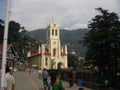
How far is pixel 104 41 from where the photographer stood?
28.7 meters

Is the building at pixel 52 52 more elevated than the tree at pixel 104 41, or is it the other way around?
the building at pixel 52 52

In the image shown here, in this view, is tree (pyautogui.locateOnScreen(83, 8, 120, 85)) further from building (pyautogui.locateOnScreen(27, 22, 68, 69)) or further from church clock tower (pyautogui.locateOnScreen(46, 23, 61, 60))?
church clock tower (pyautogui.locateOnScreen(46, 23, 61, 60))

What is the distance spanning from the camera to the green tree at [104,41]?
27.8 meters

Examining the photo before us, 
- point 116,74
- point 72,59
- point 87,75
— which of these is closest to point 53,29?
point 72,59

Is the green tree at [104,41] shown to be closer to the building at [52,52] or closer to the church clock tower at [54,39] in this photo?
the building at [52,52]

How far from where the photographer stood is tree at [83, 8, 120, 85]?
2777 cm

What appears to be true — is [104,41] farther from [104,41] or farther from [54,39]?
[54,39]

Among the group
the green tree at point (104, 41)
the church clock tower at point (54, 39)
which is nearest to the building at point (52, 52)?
the church clock tower at point (54, 39)

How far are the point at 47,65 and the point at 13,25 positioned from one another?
2911 centimetres

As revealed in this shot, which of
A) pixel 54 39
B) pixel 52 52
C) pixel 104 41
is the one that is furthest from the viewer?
pixel 52 52

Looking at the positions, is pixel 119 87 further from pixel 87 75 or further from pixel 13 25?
pixel 13 25

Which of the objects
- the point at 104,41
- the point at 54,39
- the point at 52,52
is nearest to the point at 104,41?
the point at 104,41

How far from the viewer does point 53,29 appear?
14075 cm

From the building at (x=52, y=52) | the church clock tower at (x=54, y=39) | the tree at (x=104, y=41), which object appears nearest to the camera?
the tree at (x=104, y=41)
